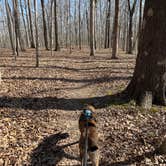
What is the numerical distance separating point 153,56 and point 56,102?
9.55 ft

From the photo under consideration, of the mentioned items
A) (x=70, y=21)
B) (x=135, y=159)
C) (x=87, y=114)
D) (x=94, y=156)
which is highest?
(x=70, y=21)

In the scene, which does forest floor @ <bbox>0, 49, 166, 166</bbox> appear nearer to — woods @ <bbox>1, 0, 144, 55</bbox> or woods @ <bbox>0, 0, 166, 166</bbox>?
woods @ <bbox>0, 0, 166, 166</bbox>

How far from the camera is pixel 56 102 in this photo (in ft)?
18.4

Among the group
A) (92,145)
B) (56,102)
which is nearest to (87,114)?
(92,145)

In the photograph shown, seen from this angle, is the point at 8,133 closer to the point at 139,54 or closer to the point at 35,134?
the point at 35,134

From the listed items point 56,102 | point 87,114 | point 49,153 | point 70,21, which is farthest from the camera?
point 70,21

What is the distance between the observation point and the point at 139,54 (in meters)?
4.90

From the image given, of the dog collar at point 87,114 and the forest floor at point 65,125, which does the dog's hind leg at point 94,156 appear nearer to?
the forest floor at point 65,125

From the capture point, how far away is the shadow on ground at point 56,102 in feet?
17.1

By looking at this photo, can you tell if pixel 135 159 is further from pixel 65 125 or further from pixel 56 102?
pixel 56 102

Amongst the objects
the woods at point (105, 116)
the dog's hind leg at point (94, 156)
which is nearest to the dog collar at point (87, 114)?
the woods at point (105, 116)

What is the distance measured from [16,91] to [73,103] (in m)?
2.14

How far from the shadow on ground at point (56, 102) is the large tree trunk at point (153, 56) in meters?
0.66

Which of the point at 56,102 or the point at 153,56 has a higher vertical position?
the point at 153,56
